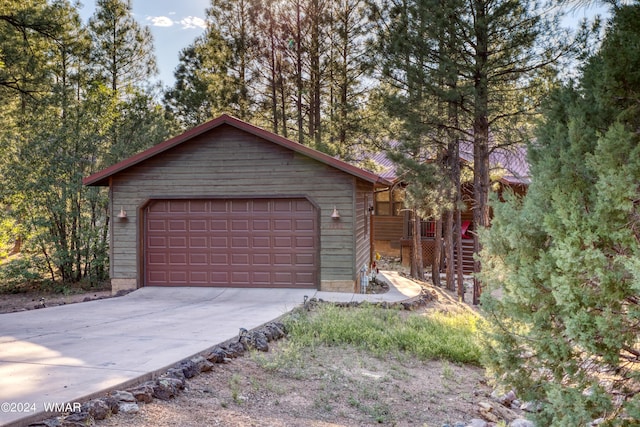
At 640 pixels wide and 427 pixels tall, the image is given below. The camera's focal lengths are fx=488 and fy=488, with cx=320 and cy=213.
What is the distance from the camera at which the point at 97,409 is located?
12.0 ft

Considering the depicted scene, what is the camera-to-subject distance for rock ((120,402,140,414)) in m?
3.82

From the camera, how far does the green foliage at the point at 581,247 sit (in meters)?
2.74

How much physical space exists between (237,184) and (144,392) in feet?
23.8

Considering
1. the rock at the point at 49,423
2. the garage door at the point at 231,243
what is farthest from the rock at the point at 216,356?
the garage door at the point at 231,243

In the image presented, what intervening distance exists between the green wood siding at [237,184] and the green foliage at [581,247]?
7.06 metres

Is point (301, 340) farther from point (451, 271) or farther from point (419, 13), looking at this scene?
point (451, 271)

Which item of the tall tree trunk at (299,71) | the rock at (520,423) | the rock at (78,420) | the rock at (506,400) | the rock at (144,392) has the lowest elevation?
the rock at (506,400)

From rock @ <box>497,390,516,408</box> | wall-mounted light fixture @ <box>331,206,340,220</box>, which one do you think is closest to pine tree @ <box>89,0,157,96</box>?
wall-mounted light fixture @ <box>331,206,340,220</box>

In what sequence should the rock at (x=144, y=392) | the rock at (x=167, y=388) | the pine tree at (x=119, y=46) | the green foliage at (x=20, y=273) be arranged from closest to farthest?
the rock at (x=144, y=392) → the rock at (x=167, y=388) → the green foliage at (x=20, y=273) → the pine tree at (x=119, y=46)

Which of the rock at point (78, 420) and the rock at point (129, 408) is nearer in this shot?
the rock at point (78, 420)

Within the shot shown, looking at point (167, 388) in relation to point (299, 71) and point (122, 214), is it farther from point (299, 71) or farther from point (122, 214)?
point (299, 71)

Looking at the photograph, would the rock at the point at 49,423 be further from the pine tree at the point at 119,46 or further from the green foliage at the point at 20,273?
the pine tree at the point at 119,46

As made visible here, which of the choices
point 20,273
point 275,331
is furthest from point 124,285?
point 275,331

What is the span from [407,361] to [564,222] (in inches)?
148
